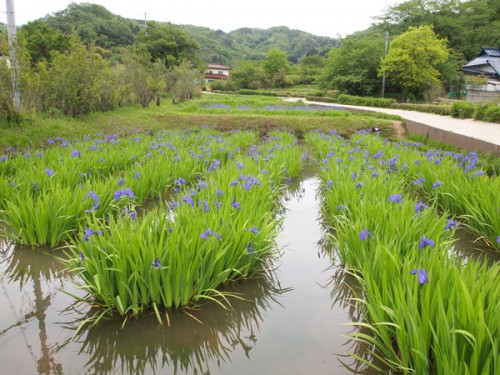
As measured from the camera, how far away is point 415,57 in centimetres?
3241

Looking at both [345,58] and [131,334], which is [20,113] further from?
[345,58]

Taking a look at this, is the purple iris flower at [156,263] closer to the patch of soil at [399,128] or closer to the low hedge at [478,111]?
the patch of soil at [399,128]

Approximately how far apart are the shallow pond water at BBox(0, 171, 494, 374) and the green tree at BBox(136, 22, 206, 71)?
36.3 meters

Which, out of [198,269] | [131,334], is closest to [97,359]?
[131,334]

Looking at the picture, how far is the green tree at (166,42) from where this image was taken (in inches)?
1454

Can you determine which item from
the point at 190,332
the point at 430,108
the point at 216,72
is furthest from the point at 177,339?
the point at 216,72

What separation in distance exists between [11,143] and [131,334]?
6.35m

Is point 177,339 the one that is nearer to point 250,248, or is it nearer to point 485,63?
point 250,248

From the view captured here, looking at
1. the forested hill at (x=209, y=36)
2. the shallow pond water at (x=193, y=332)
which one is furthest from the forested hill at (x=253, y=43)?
the shallow pond water at (x=193, y=332)

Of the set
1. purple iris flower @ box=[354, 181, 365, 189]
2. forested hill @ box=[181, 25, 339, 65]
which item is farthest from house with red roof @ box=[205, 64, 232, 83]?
purple iris flower @ box=[354, 181, 365, 189]

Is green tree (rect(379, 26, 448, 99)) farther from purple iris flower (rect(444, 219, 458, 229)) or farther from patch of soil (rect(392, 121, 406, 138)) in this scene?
purple iris flower (rect(444, 219, 458, 229))

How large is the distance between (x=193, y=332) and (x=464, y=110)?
1687cm

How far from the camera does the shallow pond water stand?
2.10 m

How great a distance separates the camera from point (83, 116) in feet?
36.3
